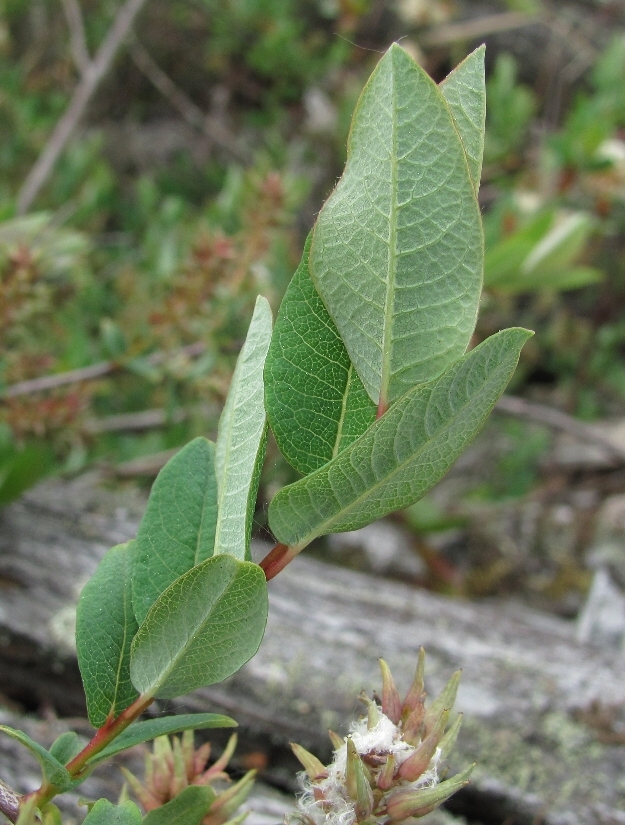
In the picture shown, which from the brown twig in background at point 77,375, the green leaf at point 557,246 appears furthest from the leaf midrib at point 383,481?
the green leaf at point 557,246

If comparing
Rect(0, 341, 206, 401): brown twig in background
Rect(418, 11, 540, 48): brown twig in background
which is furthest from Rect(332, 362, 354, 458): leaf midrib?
Rect(418, 11, 540, 48): brown twig in background

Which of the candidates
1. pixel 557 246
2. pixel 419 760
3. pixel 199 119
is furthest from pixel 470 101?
pixel 199 119

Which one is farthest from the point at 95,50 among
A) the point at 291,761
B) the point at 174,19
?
the point at 291,761

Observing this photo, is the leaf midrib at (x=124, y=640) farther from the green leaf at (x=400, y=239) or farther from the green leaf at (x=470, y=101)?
the green leaf at (x=470, y=101)

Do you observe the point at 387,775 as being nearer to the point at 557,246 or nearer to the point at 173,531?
the point at 173,531

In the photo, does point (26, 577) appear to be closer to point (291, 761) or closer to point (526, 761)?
point (291, 761)

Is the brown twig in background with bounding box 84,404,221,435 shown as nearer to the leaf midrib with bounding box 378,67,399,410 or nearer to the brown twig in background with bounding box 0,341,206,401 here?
the brown twig in background with bounding box 0,341,206,401
